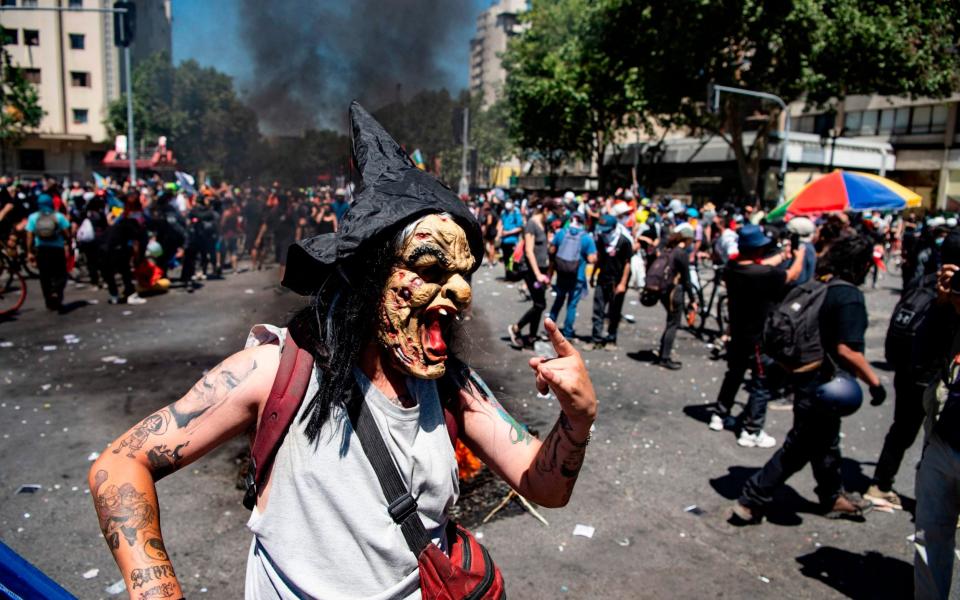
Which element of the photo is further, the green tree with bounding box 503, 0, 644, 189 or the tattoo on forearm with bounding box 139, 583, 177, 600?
the green tree with bounding box 503, 0, 644, 189

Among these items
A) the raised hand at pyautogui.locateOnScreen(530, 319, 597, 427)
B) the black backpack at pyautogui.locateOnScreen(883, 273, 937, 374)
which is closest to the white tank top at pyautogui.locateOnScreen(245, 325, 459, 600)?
the raised hand at pyautogui.locateOnScreen(530, 319, 597, 427)

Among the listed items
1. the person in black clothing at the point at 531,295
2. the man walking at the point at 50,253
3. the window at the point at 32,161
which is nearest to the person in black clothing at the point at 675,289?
the person in black clothing at the point at 531,295

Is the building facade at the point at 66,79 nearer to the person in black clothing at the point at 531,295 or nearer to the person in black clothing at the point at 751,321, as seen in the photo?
the person in black clothing at the point at 531,295

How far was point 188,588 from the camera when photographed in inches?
139

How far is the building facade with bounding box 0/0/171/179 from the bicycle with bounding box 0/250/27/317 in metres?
43.0

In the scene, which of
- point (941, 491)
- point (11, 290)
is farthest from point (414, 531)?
point (11, 290)

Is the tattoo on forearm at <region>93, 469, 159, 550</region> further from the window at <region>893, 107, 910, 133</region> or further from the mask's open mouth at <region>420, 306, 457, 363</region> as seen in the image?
the window at <region>893, 107, 910, 133</region>

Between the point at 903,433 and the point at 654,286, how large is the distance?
358 centimetres

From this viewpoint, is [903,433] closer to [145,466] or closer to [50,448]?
[145,466]

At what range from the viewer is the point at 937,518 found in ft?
9.61

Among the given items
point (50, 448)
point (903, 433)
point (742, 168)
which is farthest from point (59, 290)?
point (742, 168)

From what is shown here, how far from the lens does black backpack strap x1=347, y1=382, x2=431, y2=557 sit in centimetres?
159

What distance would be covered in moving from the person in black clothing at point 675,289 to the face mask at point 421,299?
21.9ft

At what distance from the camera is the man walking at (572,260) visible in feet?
28.3
